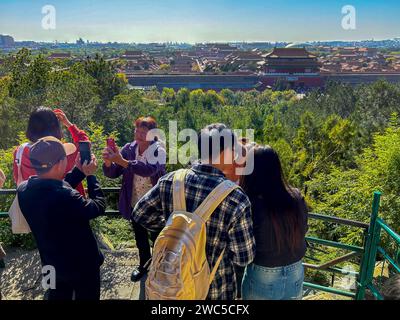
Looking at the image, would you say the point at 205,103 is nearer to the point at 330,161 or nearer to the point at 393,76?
the point at 330,161

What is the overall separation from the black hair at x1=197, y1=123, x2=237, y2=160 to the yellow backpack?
15cm

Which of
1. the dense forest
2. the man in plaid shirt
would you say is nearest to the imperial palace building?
the dense forest

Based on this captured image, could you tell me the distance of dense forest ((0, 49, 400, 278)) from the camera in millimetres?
7629

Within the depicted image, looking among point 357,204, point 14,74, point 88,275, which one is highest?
point 14,74

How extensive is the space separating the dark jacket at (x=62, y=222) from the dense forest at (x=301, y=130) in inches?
70.3

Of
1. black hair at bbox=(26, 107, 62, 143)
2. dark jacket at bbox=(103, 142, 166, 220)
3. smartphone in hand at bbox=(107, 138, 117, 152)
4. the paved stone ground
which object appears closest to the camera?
black hair at bbox=(26, 107, 62, 143)

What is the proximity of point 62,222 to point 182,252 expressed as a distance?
0.62 metres

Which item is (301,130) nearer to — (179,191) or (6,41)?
(179,191)

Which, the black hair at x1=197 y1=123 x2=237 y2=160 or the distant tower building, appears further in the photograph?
the distant tower building

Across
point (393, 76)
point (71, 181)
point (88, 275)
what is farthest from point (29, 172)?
point (393, 76)

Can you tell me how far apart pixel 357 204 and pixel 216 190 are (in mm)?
6354

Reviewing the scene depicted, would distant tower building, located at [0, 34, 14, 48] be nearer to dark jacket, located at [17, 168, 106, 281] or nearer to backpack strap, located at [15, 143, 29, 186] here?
backpack strap, located at [15, 143, 29, 186]

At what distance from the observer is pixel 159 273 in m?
1.65

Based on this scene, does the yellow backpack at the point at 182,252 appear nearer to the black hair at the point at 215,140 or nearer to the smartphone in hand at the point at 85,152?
the black hair at the point at 215,140
